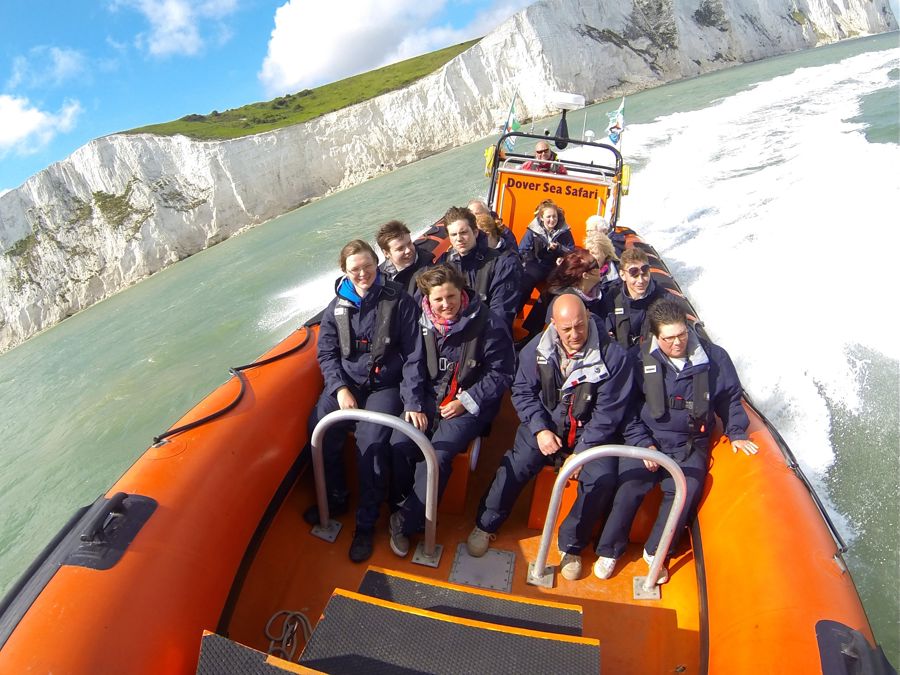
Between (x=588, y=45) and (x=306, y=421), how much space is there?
35213 mm

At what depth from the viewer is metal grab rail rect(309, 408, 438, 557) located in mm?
1836

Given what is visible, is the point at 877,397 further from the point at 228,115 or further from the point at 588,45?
the point at 228,115

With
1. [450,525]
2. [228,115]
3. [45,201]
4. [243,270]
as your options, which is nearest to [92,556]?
[450,525]

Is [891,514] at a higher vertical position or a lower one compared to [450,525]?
lower

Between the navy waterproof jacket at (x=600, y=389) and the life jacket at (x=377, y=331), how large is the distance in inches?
26.3

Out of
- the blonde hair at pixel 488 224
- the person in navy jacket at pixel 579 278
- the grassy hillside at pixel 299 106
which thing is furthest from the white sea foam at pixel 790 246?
the grassy hillside at pixel 299 106

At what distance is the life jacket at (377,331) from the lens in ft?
7.95

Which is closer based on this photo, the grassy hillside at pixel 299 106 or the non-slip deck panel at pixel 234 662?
the non-slip deck panel at pixel 234 662

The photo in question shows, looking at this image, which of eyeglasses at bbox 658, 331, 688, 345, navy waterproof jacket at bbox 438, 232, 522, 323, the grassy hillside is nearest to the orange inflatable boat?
eyeglasses at bbox 658, 331, 688, 345

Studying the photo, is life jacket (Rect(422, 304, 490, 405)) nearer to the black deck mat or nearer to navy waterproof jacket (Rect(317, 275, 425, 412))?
navy waterproof jacket (Rect(317, 275, 425, 412))

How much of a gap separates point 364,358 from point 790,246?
5.41m

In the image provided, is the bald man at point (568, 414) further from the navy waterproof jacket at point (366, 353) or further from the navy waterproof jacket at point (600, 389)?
the navy waterproof jacket at point (366, 353)

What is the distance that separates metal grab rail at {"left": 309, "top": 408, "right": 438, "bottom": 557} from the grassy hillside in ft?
85.2

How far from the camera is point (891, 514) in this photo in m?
2.91
